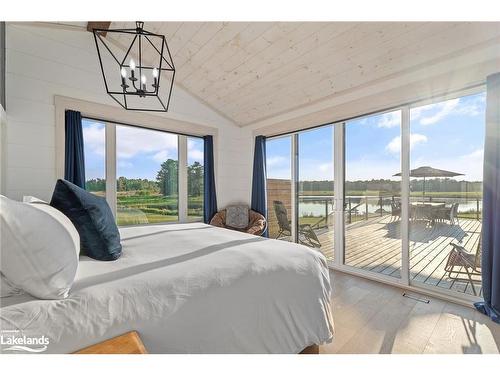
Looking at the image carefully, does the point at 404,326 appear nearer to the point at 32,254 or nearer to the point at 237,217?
the point at 32,254

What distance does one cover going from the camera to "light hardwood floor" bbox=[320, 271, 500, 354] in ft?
Answer: 5.32

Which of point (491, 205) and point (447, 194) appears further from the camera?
point (447, 194)

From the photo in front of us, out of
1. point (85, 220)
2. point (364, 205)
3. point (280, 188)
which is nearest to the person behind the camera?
point (85, 220)

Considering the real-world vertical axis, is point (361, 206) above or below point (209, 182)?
below

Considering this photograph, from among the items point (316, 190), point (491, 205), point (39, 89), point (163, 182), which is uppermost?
point (39, 89)

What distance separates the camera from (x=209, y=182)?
394 centimetres

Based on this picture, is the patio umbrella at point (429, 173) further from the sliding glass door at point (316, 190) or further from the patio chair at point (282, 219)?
the patio chair at point (282, 219)

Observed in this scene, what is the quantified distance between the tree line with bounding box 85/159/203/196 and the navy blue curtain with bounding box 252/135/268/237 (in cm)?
98

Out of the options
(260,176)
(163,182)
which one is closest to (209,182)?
(163,182)

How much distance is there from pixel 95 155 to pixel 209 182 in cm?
166

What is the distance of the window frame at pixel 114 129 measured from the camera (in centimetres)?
266

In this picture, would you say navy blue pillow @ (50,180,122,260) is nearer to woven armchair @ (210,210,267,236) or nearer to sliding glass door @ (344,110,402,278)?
woven armchair @ (210,210,267,236)
